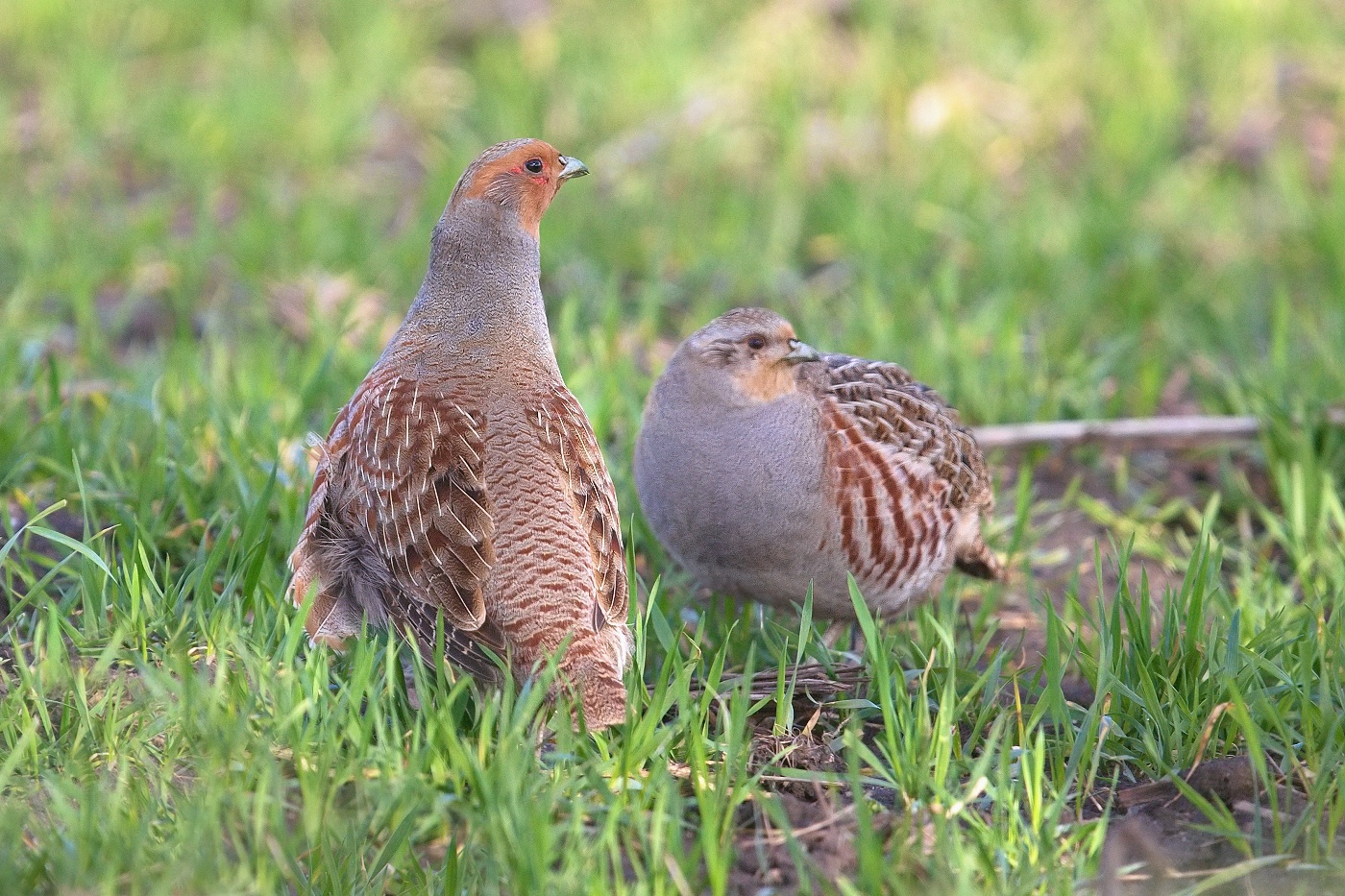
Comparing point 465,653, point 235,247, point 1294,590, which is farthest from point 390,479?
point 235,247

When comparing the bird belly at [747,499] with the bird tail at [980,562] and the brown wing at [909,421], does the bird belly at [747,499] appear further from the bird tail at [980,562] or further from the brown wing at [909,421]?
the bird tail at [980,562]

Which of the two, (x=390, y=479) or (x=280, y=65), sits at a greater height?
(x=280, y=65)

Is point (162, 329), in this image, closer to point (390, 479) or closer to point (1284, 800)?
point (390, 479)

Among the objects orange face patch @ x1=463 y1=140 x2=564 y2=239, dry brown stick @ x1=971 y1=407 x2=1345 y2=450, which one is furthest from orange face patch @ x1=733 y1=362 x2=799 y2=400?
dry brown stick @ x1=971 y1=407 x2=1345 y2=450

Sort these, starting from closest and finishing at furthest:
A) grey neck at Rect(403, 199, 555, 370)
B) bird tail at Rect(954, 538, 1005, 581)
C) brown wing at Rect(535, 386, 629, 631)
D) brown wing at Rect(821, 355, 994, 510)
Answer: brown wing at Rect(535, 386, 629, 631)
grey neck at Rect(403, 199, 555, 370)
brown wing at Rect(821, 355, 994, 510)
bird tail at Rect(954, 538, 1005, 581)

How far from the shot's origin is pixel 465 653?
287cm

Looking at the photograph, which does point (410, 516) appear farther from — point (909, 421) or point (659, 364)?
point (659, 364)

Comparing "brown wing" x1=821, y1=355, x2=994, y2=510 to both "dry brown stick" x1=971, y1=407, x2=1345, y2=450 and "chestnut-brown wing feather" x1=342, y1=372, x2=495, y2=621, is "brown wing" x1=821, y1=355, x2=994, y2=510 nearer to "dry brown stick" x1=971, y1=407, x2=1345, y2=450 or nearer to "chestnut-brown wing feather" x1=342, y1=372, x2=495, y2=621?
Result: "dry brown stick" x1=971, y1=407, x2=1345, y2=450

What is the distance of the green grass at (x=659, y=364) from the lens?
8.49ft

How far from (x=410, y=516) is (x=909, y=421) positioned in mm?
1409

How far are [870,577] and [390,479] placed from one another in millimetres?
1188

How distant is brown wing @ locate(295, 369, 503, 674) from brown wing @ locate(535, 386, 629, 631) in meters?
0.17

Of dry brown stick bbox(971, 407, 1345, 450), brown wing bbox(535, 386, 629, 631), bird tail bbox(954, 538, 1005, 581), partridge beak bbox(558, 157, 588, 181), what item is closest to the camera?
brown wing bbox(535, 386, 629, 631)

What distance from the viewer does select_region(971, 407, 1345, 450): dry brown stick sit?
466cm
